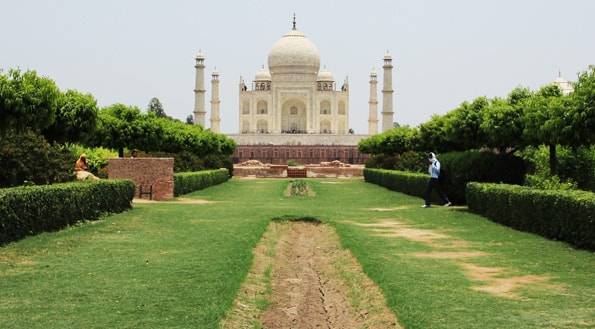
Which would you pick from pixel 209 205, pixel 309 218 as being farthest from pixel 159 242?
pixel 209 205

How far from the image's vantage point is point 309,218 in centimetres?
1650

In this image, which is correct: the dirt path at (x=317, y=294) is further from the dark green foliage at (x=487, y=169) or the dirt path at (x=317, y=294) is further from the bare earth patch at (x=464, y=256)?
Answer: the dark green foliage at (x=487, y=169)

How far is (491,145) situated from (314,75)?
5361 cm

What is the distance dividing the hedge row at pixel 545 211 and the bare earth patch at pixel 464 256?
4.30 ft

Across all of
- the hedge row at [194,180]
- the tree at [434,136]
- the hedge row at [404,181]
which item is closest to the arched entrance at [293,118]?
the hedge row at [404,181]

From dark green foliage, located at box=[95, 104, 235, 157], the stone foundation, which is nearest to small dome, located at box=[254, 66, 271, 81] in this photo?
the stone foundation

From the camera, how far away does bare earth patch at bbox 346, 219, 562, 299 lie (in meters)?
8.12

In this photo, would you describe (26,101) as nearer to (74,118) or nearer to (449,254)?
(74,118)

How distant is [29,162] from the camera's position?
16.2 m

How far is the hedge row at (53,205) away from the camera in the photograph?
11084 mm

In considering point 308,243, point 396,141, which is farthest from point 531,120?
point 396,141

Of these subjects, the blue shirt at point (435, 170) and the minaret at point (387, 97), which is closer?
the blue shirt at point (435, 170)

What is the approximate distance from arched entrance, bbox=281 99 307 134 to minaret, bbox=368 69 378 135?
6189 millimetres

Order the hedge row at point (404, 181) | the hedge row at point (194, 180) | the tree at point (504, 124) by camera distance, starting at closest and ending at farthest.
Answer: the tree at point (504, 124) < the hedge row at point (404, 181) < the hedge row at point (194, 180)
